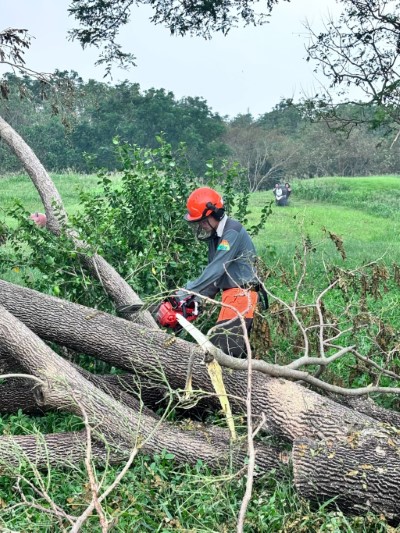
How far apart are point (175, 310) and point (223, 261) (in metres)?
0.57

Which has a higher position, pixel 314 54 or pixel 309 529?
pixel 314 54

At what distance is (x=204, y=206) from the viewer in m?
6.30

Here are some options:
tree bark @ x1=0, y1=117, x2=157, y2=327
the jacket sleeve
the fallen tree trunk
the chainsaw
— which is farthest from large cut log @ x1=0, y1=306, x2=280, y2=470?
the jacket sleeve

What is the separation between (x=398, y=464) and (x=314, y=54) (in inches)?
367

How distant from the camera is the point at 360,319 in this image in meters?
6.59

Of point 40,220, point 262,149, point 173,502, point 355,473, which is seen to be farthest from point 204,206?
point 262,149

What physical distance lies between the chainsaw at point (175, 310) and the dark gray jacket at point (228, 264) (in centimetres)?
13

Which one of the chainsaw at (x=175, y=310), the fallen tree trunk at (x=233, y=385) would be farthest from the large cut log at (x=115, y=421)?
the chainsaw at (x=175, y=310)

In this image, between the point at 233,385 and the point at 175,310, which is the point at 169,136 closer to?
the point at 175,310

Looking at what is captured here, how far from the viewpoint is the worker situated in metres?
6.19

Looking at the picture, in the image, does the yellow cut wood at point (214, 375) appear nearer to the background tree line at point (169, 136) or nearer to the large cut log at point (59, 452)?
the large cut log at point (59, 452)

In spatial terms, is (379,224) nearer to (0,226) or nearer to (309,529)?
(0,226)

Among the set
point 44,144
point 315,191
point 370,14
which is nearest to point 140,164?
point 370,14

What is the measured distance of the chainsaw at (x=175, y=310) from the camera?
6.13 m
